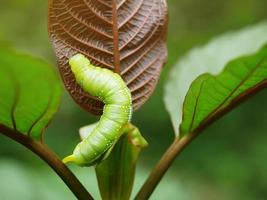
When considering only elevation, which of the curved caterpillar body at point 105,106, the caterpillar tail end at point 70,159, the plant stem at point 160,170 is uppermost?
the curved caterpillar body at point 105,106

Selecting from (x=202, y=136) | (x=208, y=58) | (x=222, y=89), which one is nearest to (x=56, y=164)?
(x=222, y=89)

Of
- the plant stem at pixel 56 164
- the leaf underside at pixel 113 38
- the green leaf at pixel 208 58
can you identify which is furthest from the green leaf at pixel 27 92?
the green leaf at pixel 208 58

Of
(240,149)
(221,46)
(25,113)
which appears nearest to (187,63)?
(221,46)

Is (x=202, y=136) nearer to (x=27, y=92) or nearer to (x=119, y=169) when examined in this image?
(x=119, y=169)

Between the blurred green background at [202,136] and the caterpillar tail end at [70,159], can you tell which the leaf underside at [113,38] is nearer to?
the caterpillar tail end at [70,159]

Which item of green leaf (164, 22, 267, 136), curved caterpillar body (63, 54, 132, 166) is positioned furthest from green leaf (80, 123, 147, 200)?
green leaf (164, 22, 267, 136)

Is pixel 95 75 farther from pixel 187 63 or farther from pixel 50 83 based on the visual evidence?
pixel 187 63
